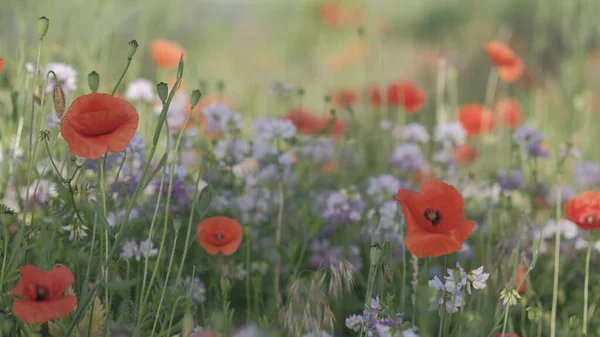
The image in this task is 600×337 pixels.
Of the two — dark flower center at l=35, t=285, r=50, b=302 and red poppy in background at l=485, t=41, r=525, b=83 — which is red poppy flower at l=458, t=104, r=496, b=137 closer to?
red poppy in background at l=485, t=41, r=525, b=83

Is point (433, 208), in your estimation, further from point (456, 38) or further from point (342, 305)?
point (456, 38)

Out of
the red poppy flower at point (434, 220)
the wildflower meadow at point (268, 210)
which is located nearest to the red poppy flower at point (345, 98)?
the wildflower meadow at point (268, 210)

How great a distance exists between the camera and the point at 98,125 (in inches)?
49.8

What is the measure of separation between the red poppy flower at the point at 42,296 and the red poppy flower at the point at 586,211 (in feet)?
3.08

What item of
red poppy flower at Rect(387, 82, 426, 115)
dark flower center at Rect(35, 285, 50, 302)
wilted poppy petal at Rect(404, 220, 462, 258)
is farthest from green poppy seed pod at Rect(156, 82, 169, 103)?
red poppy flower at Rect(387, 82, 426, 115)

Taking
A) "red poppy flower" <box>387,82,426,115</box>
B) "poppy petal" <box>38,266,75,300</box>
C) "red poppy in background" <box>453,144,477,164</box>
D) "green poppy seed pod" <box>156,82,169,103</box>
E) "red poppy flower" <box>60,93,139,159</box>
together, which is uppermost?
"green poppy seed pod" <box>156,82,169,103</box>

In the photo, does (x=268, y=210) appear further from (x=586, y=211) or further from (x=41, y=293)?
(x=41, y=293)

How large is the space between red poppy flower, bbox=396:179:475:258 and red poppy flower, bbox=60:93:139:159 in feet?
1.51

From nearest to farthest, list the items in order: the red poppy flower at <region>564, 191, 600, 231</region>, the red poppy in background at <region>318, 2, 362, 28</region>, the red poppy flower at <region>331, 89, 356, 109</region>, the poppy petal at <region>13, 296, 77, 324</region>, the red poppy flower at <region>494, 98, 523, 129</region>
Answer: the poppy petal at <region>13, 296, 77, 324</region>
the red poppy flower at <region>564, 191, 600, 231</region>
the red poppy flower at <region>331, 89, 356, 109</region>
the red poppy flower at <region>494, 98, 523, 129</region>
the red poppy in background at <region>318, 2, 362, 28</region>

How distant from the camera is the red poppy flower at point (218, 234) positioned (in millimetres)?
1534

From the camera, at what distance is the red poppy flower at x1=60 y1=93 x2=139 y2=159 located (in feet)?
4.03

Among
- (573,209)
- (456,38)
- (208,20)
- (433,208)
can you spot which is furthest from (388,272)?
(208,20)

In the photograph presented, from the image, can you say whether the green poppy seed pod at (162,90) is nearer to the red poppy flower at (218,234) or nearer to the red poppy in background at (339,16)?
the red poppy flower at (218,234)

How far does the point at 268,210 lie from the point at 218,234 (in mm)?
631
